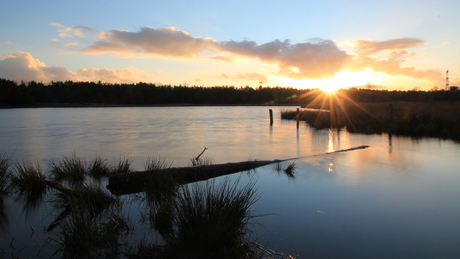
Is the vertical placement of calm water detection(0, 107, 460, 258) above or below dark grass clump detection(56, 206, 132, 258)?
below

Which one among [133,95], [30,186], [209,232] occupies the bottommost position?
[30,186]

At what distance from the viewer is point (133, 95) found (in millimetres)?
120250

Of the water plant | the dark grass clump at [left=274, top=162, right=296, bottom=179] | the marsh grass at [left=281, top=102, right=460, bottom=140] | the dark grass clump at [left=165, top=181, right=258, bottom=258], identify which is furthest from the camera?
the marsh grass at [left=281, top=102, right=460, bottom=140]

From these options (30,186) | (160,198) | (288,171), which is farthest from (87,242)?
(288,171)

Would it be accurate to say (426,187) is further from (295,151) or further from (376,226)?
(295,151)

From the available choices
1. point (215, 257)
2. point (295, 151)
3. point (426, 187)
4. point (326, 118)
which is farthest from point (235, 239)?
point (326, 118)

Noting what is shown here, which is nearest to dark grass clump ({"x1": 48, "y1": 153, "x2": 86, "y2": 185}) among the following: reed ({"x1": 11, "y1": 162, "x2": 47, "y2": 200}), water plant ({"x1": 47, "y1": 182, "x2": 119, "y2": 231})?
reed ({"x1": 11, "y1": 162, "x2": 47, "y2": 200})

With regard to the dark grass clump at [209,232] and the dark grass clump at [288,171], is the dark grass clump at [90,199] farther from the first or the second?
the dark grass clump at [288,171]

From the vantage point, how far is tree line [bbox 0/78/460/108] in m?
90.4

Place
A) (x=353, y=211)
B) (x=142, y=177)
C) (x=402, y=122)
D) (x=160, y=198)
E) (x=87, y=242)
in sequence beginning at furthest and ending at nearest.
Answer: (x=402, y=122), (x=142, y=177), (x=353, y=211), (x=160, y=198), (x=87, y=242)

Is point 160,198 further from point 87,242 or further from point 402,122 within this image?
point 402,122

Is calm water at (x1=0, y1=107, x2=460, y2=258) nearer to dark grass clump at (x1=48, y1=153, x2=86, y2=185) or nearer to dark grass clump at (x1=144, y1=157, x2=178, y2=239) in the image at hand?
dark grass clump at (x1=144, y1=157, x2=178, y2=239)

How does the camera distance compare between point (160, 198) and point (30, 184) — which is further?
point (30, 184)

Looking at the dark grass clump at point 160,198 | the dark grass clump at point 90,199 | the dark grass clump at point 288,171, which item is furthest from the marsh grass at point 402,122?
the dark grass clump at point 90,199
